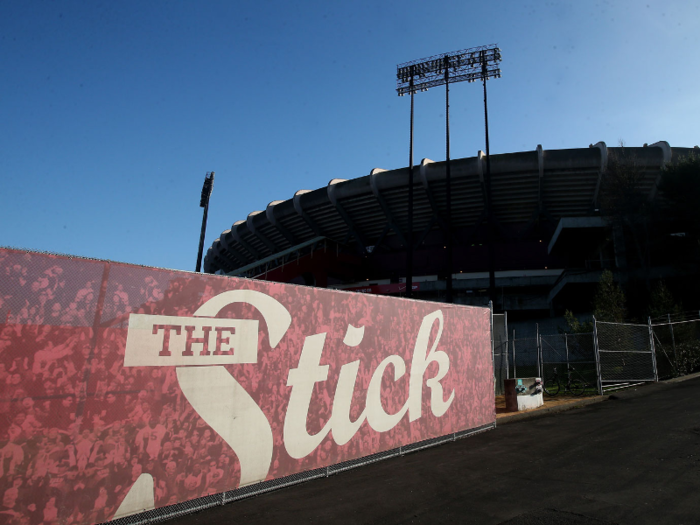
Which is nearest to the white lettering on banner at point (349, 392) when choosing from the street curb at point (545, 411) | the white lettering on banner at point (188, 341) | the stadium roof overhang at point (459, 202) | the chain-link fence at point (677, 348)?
the white lettering on banner at point (188, 341)

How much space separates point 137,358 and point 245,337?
1.29 m

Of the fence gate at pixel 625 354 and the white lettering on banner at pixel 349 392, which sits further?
the fence gate at pixel 625 354

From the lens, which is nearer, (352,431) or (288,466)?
(288,466)

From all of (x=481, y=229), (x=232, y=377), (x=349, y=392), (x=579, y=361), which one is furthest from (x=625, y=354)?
(x=481, y=229)

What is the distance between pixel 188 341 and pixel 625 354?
15790 mm

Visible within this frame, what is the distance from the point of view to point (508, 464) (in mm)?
6336

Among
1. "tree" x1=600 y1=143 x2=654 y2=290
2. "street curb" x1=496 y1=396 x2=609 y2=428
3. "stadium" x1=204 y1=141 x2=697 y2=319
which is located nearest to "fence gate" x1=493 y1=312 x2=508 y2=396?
"street curb" x1=496 y1=396 x2=609 y2=428

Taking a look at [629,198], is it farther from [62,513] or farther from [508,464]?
[62,513]

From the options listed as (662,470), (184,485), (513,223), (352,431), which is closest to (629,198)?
(513,223)

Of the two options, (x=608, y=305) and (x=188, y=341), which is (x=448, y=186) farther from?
(x=188, y=341)

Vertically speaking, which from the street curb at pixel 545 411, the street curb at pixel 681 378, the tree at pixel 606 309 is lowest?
the street curb at pixel 545 411

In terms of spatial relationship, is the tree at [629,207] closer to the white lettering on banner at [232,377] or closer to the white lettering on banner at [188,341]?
the white lettering on banner at [232,377]

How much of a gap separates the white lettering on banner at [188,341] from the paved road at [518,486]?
1650 millimetres

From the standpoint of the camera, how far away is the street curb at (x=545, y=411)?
10.6 m
